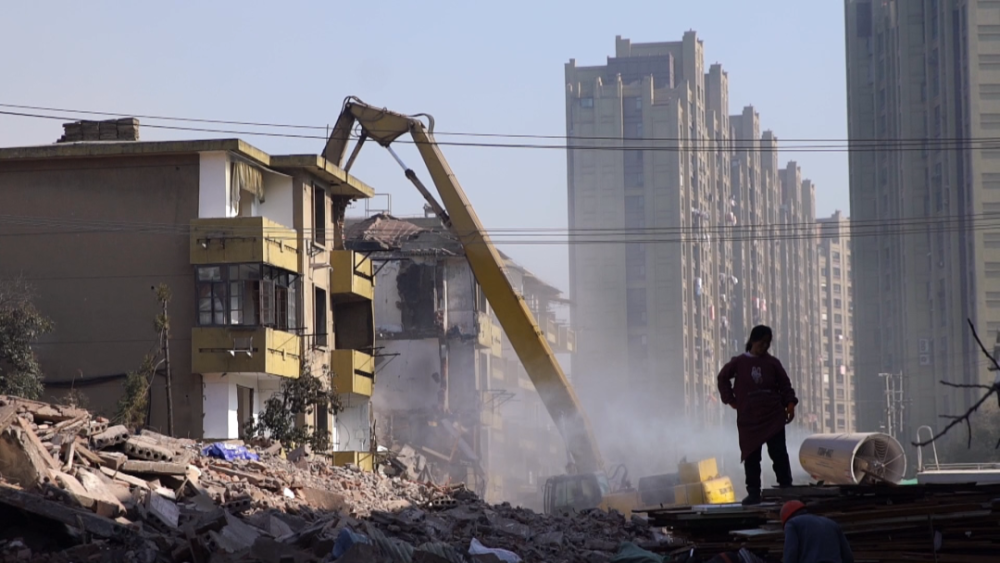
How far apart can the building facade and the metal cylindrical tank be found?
2019 centimetres

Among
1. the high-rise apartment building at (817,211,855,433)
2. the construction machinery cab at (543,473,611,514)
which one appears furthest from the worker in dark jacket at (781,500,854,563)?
the high-rise apartment building at (817,211,855,433)

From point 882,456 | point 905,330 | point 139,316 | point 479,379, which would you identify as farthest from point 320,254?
point 905,330

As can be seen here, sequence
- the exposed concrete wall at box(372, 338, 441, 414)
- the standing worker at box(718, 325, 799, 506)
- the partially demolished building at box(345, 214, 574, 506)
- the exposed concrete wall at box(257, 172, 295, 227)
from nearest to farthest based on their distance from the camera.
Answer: the standing worker at box(718, 325, 799, 506) < the exposed concrete wall at box(257, 172, 295, 227) < the partially demolished building at box(345, 214, 574, 506) < the exposed concrete wall at box(372, 338, 441, 414)

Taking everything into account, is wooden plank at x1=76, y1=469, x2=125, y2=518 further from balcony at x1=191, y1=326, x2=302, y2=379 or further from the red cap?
balcony at x1=191, y1=326, x2=302, y2=379

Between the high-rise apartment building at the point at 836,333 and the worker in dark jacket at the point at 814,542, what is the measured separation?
13879 cm

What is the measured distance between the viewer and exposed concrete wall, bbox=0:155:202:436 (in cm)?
3528

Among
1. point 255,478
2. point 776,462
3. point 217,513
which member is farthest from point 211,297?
point 776,462

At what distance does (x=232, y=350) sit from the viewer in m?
34.6

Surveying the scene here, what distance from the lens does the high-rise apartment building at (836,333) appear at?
14675 cm

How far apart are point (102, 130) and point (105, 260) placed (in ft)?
16.3

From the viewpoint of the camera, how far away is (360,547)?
516 inches

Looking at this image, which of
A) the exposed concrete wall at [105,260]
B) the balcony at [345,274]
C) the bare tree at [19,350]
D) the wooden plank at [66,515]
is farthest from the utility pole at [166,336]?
the wooden plank at [66,515]

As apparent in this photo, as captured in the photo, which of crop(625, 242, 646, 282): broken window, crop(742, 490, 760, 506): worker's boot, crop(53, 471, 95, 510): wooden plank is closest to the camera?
crop(742, 490, 760, 506): worker's boot

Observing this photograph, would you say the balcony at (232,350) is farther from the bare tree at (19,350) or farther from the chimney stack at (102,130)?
the chimney stack at (102,130)
